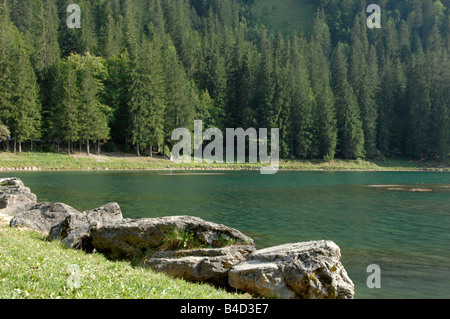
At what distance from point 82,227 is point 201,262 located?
548 cm

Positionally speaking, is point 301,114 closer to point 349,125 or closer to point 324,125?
point 324,125

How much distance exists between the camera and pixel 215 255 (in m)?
11.1

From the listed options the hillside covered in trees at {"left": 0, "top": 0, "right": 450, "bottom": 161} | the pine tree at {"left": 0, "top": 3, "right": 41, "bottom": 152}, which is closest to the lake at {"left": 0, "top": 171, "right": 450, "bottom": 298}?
the pine tree at {"left": 0, "top": 3, "right": 41, "bottom": 152}

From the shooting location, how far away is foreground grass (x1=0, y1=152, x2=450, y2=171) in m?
60.5

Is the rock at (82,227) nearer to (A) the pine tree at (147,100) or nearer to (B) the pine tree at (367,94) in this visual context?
(A) the pine tree at (147,100)

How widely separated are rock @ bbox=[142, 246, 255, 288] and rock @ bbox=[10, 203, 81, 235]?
290 inches

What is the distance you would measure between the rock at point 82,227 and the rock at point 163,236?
2.85 feet

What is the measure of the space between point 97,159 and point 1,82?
72.4 feet

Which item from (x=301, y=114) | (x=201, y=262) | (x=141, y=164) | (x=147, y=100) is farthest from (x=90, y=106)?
(x=201, y=262)

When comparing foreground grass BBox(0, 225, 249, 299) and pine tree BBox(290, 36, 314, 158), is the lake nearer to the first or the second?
foreground grass BBox(0, 225, 249, 299)

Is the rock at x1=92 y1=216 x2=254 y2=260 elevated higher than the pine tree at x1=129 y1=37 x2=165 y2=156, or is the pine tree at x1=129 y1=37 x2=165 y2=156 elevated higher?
the pine tree at x1=129 y1=37 x2=165 y2=156

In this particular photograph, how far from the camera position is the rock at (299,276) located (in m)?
9.22
